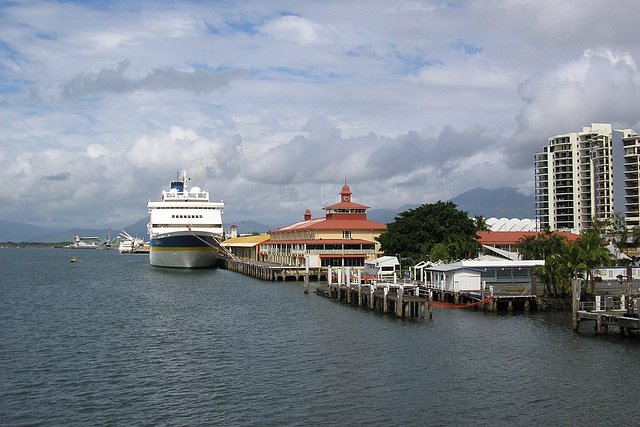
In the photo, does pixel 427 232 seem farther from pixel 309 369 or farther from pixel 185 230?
pixel 309 369

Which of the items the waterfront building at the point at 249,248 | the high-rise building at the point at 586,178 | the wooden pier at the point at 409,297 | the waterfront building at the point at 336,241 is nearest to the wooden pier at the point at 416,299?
the wooden pier at the point at 409,297

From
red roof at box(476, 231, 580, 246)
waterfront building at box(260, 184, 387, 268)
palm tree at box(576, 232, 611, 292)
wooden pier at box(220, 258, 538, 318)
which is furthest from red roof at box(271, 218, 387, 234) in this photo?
palm tree at box(576, 232, 611, 292)

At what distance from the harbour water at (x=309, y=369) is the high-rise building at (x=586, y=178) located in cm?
9802

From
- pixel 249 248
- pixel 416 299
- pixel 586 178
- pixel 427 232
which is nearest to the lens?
pixel 416 299

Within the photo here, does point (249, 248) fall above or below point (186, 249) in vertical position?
above

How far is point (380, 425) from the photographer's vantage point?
20.2 metres

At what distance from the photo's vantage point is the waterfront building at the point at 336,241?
7638cm

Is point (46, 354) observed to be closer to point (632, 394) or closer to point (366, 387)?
point (366, 387)

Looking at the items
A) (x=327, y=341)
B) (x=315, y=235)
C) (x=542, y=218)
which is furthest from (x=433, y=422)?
(x=542, y=218)

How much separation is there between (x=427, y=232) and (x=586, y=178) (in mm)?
78858

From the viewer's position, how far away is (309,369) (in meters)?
27.1

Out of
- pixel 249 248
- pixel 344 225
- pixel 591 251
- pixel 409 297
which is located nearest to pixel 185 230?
pixel 344 225

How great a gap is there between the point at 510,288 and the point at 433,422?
30.8 metres

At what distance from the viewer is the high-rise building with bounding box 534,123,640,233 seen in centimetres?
12794
